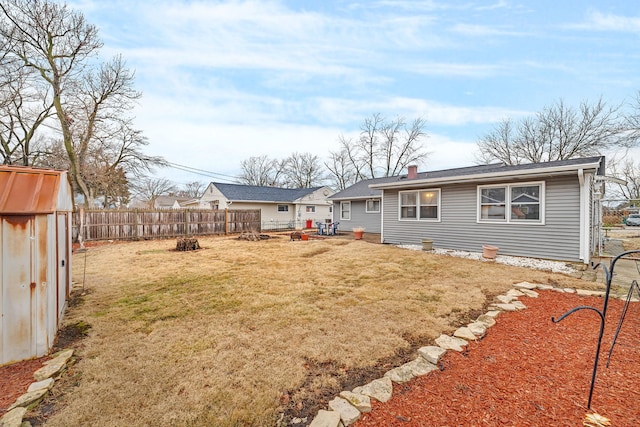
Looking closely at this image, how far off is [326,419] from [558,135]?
2720 cm

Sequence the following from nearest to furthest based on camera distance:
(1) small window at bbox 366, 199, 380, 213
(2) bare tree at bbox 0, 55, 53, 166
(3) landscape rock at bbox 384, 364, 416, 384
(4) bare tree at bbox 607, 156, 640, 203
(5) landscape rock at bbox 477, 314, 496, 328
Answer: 1. (3) landscape rock at bbox 384, 364, 416, 384
2. (5) landscape rock at bbox 477, 314, 496, 328
3. (2) bare tree at bbox 0, 55, 53, 166
4. (1) small window at bbox 366, 199, 380, 213
5. (4) bare tree at bbox 607, 156, 640, 203

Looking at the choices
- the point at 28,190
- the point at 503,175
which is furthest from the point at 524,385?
the point at 503,175

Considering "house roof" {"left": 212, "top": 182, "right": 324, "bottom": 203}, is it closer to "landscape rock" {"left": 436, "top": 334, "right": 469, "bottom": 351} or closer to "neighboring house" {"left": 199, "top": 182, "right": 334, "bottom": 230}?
"neighboring house" {"left": 199, "top": 182, "right": 334, "bottom": 230}

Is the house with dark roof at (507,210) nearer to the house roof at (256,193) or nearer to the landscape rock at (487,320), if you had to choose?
the landscape rock at (487,320)

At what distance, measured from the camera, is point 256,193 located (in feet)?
71.2

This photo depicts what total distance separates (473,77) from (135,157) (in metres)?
22.0

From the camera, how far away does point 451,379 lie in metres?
2.29

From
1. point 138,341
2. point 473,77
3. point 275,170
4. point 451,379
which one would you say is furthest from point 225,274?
point 275,170

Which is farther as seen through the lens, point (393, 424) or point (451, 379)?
point (451, 379)

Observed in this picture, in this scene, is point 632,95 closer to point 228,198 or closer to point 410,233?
point 410,233

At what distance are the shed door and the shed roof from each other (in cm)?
11

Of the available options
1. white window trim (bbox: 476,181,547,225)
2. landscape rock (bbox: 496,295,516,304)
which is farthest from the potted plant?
landscape rock (bbox: 496,295,516,304)

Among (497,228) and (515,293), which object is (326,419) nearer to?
(515,293)

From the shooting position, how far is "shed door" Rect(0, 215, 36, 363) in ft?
8.04
